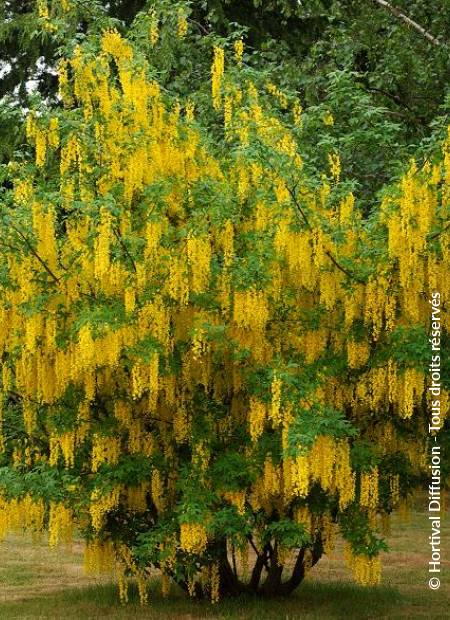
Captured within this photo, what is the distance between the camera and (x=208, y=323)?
337 inches

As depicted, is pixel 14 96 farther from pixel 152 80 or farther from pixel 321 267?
pixel 321 267

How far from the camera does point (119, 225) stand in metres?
8.65

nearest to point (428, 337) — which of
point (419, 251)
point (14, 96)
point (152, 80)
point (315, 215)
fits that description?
point (419, 251)

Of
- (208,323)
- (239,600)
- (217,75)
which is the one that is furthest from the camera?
(239,600)

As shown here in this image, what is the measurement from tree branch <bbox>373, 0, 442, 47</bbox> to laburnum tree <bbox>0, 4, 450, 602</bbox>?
291 inches

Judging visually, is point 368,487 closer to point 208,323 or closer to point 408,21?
point 208,323

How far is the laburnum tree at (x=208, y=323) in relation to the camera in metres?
8.43

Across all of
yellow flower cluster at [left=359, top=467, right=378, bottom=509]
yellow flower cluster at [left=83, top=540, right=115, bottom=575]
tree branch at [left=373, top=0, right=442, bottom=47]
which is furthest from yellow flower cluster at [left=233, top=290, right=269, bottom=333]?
tree branch at [left=373, top=0, right=442, bottom=47]

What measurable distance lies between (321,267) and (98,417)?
106 inches

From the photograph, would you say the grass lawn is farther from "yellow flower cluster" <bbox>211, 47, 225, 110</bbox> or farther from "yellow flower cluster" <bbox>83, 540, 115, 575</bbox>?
"yellow flower cluster" <bbox>211, 47, 225, 110</bbox>

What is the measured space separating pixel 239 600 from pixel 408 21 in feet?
32.9

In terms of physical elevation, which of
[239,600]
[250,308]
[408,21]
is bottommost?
[239,600]

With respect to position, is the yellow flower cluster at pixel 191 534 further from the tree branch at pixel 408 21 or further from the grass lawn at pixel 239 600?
the tree branch at pixel 408 21

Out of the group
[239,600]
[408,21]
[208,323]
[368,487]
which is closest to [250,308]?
[208,323]
